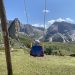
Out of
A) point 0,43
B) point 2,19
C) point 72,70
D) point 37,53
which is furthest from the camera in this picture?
point 0,43

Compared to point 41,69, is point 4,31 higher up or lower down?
higher up

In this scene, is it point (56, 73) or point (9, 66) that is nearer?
point (9, 66)

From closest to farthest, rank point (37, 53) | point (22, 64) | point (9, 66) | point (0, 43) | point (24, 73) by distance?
point (9, 66) < point (24, 73) < point (22, 64) < point (37, 53) < point (0, 43)

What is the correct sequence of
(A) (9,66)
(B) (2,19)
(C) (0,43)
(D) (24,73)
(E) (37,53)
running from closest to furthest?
(B) (2,19) < (A) (9,66) < (D) (24,73) < (E) (37,53) < (C) (0,43)

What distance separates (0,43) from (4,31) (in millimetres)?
26099

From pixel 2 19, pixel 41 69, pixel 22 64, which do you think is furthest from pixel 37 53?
pixel 2 19

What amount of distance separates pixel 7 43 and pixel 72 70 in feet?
14.9

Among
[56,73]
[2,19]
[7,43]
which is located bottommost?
[56,73]

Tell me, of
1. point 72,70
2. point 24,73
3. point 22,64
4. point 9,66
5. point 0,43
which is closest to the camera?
point 9,66

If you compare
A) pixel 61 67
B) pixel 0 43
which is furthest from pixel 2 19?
pixel 0 43

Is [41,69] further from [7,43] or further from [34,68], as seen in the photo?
[7,43]

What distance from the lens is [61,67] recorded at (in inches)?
688

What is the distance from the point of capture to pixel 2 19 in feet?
42.4

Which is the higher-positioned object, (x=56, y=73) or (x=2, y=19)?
(x=2, y=19)
